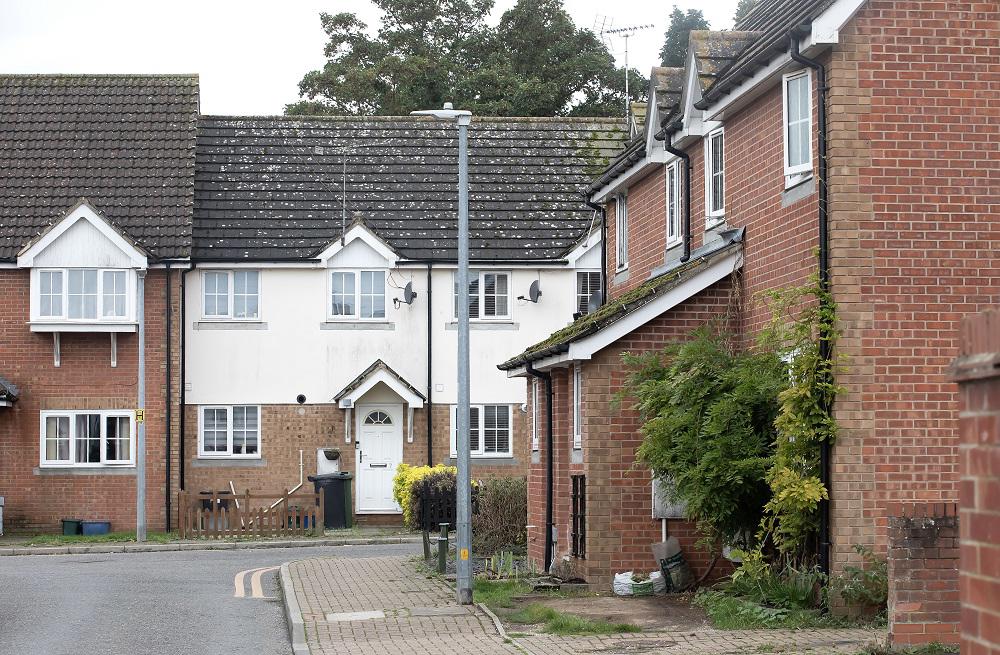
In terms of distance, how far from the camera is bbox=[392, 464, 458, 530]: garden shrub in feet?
88.5

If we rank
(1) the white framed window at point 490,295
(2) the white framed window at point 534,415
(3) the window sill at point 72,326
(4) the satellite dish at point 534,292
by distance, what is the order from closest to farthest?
(2) the white framed window at point 534,415 → (3) the window sill at point 72,326 → (4) the satellite dish at point 534,292 → (1) the white framed window at point 490,295

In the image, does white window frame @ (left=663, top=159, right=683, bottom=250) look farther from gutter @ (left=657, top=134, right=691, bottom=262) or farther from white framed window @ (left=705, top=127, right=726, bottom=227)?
white framed window @ (left=705, top=127, right=726, bottom=227)

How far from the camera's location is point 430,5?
5675 centimetres

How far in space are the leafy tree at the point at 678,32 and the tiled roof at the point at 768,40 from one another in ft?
116

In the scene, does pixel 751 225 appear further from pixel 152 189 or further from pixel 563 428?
pixel 152 189

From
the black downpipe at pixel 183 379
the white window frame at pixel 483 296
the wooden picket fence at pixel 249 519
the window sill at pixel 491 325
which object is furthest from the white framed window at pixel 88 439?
the white window frame at pixel 483 296

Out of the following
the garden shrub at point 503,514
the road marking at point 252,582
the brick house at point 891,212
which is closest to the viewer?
the brick house at point 891,212

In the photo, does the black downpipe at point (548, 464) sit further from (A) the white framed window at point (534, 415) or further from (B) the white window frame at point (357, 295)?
(B) the white window frame at point (357, 295)

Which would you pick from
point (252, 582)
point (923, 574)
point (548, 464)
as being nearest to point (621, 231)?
point (548, 464)

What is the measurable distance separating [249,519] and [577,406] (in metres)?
12.9

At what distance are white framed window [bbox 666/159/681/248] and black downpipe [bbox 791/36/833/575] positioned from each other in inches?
240

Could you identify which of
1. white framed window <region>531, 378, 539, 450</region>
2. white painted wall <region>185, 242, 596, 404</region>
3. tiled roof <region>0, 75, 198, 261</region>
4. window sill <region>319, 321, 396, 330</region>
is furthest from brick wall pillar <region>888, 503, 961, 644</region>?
tiled roof <region>0, 75, 198, 261</region>

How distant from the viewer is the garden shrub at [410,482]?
27.0 meters

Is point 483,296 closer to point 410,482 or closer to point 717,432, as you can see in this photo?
point 410,482
